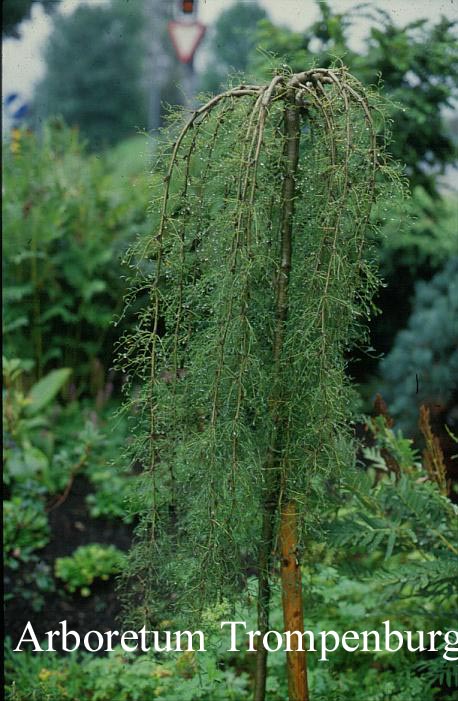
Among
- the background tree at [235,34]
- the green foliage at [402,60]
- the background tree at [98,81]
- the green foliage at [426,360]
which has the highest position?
the background tree at [98,81]

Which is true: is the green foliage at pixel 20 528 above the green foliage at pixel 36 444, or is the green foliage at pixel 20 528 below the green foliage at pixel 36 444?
below

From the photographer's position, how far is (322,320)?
1.58 m

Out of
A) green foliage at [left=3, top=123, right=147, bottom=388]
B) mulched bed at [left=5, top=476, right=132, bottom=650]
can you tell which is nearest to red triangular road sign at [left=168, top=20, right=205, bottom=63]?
green foliage at [left=3, top=123, right=147, bottom=388]

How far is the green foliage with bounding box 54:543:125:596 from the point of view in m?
3.23

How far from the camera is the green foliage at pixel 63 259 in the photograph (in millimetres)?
4715

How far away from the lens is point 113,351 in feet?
7.40

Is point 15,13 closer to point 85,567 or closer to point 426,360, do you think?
point 426,360

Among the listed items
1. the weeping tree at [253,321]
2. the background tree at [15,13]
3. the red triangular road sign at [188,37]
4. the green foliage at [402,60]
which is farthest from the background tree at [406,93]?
the weeping tree at [253,321]

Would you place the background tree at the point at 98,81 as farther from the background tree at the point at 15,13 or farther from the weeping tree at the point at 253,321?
the weeping tree at the point at 253,321

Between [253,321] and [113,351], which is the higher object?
[113,351]

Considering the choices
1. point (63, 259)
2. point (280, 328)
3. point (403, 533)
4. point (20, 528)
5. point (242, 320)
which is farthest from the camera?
point (63, 259)

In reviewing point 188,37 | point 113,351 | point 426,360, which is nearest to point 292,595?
point 113,351

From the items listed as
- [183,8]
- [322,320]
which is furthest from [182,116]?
[183,8]

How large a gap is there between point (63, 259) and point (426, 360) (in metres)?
2.41
